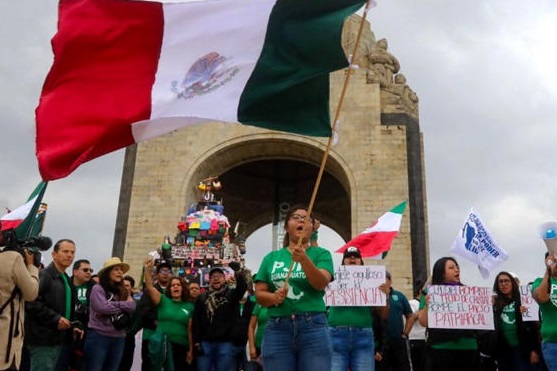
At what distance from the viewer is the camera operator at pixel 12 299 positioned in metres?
3.91

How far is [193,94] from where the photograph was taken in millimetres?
4559

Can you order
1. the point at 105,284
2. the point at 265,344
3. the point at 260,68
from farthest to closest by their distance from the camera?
1. the point at 105,284
2. the point at 260,68
3. the point at 265,344

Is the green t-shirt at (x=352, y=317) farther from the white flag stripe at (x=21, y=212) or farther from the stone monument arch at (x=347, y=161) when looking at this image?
the stone monument arch at (x=347, y=161)

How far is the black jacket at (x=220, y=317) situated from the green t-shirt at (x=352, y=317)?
1.33 meters

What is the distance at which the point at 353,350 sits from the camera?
5223 mm

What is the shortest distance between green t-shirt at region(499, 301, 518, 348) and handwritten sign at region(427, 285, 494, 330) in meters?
0.70

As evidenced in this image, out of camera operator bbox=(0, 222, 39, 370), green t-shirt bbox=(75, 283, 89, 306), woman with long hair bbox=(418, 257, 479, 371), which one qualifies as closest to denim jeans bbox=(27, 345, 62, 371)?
camera operator bbox=(0, 222, 39, 370)

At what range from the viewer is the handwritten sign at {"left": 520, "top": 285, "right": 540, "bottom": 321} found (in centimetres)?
645

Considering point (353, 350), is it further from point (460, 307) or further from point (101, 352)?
point (101, 352)

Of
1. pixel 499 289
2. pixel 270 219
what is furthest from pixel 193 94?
pixel 270 219

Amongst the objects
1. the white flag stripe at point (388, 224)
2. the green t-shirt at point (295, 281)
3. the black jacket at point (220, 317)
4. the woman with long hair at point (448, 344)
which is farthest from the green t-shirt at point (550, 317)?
the white flag stripe at point (388, 224)

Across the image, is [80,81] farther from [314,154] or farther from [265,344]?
[314,154]

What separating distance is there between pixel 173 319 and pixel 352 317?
239 cm

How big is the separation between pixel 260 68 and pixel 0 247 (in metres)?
2.34
